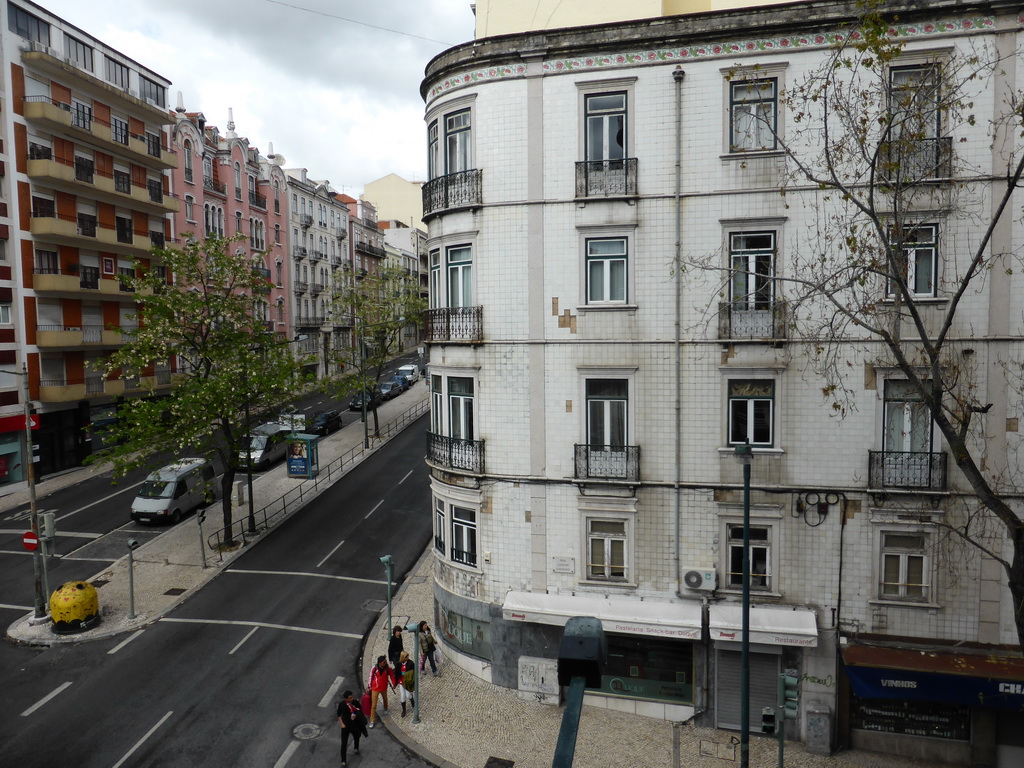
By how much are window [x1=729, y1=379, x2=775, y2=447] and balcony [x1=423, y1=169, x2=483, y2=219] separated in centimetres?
781

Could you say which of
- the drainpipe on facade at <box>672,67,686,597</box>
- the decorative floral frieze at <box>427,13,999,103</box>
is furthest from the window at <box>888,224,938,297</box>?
the drainpipe on facade at <box>672,67,686,597</box>

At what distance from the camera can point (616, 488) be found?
1697 cm

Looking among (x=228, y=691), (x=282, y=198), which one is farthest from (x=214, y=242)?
(x=282, y=198)

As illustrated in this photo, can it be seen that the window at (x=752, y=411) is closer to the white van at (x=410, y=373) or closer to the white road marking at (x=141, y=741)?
the white road marking at (x=141, y=741)

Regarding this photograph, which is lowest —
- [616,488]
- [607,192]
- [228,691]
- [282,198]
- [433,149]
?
[228,691]

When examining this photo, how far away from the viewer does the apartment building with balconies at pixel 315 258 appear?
220ft

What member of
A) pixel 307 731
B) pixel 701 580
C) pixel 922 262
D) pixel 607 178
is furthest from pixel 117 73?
pixel 922 262

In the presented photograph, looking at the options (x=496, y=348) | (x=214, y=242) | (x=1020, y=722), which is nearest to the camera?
(x=1020, y=722)

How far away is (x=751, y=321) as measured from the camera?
53.0ft

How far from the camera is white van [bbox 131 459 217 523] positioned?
29.4 meters

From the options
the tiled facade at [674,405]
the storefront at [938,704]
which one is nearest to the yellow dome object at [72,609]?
the tiled facade at [674,405]

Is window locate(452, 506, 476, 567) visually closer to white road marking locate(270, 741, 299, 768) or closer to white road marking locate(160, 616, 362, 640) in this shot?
white road marking locate(160, 616, 362, 640)

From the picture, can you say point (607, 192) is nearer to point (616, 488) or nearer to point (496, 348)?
point (496, 348)

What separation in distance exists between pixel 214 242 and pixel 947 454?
2605cm
